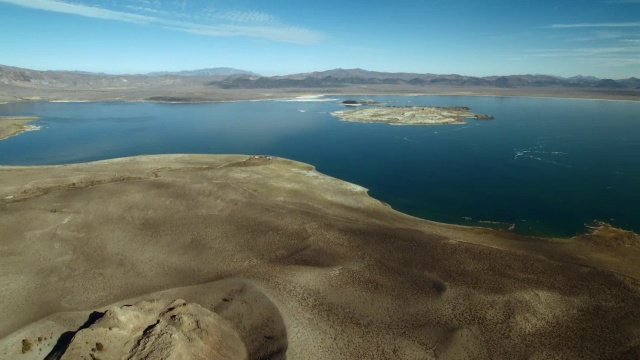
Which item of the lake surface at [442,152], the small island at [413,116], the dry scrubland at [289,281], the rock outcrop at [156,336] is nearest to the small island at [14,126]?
the lake surface at [442,152]

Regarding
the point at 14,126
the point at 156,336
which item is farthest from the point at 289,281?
the point at 14,126

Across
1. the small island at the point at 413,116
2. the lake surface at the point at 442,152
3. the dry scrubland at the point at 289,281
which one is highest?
the small island at the point at 413,116

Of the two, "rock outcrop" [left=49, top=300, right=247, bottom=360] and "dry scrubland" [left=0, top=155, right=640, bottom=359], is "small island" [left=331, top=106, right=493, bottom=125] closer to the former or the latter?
"dry scrubland" [left=0, top=155, right=640, bottom=359]

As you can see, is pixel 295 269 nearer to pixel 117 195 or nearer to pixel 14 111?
pixel 117 195

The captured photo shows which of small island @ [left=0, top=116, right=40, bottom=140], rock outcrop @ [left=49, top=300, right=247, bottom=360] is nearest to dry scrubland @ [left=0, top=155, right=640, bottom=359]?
rock outcrop @ [left=49, top=300, right=247, bottom=360]

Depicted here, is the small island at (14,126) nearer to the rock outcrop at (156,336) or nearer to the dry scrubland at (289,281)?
the dry scrubland at (289,281)
